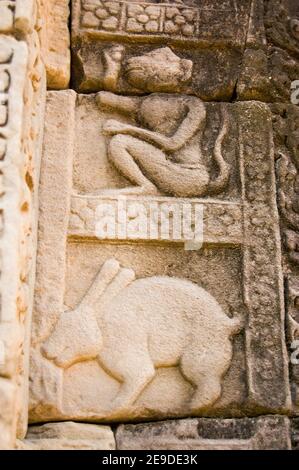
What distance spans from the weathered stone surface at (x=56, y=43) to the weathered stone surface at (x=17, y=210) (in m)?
0.37

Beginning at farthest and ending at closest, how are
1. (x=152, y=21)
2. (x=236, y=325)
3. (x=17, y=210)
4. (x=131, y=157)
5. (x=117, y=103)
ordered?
(x=152, y=21)
(x=117, y=103)
(x=131, y=157)
(x=236, y=325)
(x=17, y=210)

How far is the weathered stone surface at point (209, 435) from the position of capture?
3100 millimetres

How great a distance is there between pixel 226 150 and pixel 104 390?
4.67 ft

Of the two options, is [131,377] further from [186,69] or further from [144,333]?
[186,69]

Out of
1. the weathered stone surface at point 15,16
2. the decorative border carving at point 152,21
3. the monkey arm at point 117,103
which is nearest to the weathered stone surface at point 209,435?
the monkey arm at point 117,103

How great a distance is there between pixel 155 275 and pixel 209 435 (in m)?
0.80

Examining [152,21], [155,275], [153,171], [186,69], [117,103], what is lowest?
[155,275]

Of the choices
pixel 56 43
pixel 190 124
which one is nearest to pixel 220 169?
pixel 190 124

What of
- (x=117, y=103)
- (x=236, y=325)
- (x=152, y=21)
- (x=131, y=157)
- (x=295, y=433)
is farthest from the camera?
(x=152, y=21)

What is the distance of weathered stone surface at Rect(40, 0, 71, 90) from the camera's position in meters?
3.74

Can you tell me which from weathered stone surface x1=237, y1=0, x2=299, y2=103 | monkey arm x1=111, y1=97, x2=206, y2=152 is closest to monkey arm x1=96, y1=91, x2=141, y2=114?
monkey arm x1=111, y1=97, x2=206, y2=152

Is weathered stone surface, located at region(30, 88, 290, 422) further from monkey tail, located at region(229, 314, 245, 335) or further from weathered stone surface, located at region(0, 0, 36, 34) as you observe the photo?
weathered stone surface, located at region(0, 0, 36, 34)

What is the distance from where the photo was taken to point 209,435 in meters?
3.16

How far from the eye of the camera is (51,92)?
3764mm
